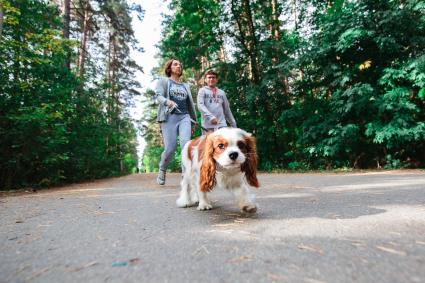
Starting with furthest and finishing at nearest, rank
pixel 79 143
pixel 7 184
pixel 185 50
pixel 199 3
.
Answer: pixel 185 50
pixel 199 3
pixel 79 143
pixel 7 184

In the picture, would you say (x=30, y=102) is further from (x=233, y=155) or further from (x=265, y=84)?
(x=265, y=84)

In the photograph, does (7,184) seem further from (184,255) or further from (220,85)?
(220,85)

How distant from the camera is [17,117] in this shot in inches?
290

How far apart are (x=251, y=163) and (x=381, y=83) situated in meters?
9.96

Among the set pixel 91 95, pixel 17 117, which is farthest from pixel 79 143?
pixel 17 117

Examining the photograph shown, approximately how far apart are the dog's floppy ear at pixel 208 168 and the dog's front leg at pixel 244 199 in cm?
30

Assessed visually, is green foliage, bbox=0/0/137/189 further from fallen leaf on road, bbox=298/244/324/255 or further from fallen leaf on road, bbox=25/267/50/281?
fallen leaf on road, bbox=298/244/324/255

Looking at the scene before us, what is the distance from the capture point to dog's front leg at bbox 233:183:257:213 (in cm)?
348

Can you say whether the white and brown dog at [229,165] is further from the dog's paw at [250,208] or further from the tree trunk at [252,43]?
the tree trunk at [252,43]

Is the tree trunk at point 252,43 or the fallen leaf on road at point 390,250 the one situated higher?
the tree trunk at point 252,43

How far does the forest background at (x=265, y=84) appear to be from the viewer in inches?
327

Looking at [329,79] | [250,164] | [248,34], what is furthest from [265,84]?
[250,164]

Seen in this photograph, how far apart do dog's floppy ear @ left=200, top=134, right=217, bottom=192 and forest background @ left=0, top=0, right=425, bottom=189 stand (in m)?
5.66

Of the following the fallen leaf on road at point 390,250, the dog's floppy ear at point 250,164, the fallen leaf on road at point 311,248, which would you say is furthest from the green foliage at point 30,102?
the fallen leaf on road at point 390,250
